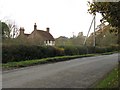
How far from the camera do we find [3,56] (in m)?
27.7

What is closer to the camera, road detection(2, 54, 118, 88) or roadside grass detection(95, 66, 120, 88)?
roadside grass detection(95, 66, 120, 88)

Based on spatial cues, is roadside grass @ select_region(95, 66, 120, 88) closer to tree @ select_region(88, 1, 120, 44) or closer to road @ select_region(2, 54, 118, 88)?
road @ select_region(2, 54, 118, 88)

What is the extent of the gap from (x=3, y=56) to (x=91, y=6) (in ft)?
43.6

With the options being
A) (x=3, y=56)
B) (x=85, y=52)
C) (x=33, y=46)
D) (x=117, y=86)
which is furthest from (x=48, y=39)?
(x=117, y=86)

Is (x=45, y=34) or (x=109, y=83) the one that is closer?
(x=109, y=83)

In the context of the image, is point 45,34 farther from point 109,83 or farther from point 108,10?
point 109,83

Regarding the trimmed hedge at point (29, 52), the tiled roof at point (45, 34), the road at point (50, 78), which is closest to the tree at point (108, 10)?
the road at point (50, 78)

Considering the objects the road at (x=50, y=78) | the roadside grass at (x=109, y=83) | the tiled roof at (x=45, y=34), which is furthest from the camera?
the tiled roof at (x=45, y=34)

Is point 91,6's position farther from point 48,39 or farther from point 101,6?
point 48,39

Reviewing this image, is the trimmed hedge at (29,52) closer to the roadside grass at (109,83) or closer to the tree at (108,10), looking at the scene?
the tree at (108,10)

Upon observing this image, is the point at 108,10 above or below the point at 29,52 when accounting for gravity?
above

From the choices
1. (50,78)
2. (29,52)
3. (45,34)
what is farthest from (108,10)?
(45,34)

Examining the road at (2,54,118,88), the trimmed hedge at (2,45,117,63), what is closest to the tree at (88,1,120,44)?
the road at (2,54,118,88)

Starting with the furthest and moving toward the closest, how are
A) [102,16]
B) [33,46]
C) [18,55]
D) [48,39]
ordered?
[48,39] → [33,46] → [18,55] → [102,16]
